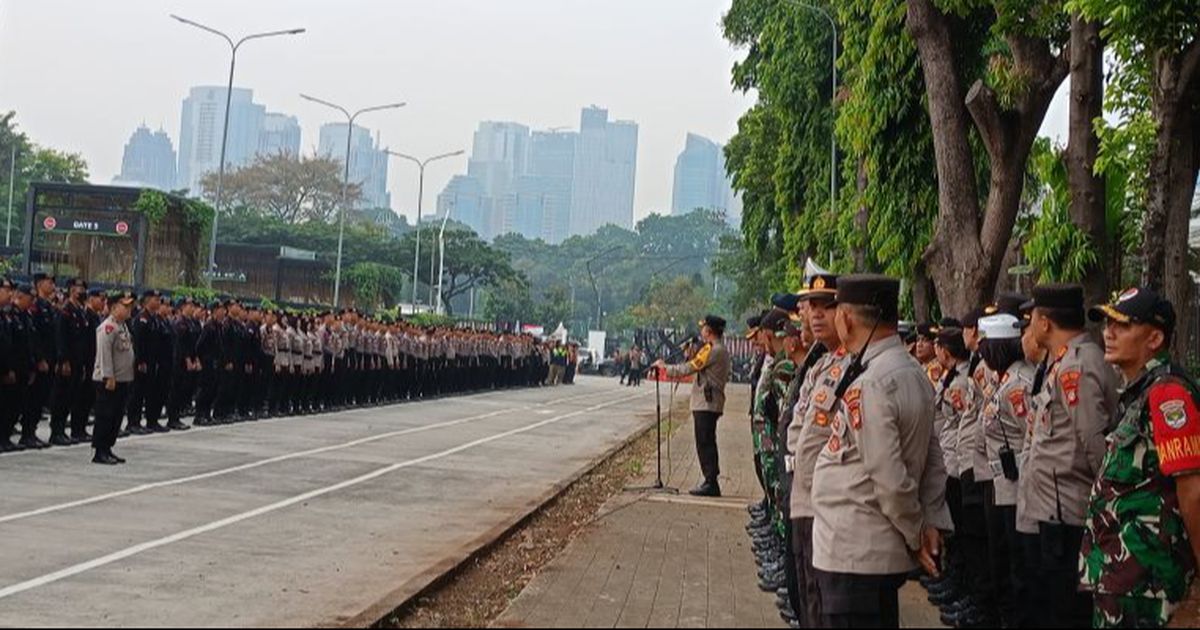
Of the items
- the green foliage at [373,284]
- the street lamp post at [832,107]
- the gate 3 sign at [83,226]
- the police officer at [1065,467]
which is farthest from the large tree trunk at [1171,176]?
the green foliage at [373,284]

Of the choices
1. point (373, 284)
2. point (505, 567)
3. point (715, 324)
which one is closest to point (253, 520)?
point (505, 567)

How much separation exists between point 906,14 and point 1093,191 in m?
4.25

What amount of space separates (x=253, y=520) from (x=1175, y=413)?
315 inches

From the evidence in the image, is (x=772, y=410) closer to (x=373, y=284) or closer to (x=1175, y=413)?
(x=1175, y=413)

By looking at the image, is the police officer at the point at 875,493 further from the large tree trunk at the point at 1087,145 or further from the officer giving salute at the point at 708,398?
the officer giving salute at the point at 708,398

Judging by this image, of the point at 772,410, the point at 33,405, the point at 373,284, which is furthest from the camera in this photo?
the point at 373,284

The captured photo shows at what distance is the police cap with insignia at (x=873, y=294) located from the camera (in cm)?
573

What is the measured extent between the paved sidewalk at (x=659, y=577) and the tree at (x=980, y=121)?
10.3 ft

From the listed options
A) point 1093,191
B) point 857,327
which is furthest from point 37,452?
point 857,327

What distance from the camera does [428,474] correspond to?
16.5 metres

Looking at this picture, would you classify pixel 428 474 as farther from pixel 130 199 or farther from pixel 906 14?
pixel 130 199

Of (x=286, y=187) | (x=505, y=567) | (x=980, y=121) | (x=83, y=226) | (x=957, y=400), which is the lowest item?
(x=505, y=567)

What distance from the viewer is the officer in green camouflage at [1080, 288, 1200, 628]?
5.61 meters

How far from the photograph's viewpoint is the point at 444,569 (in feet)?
31.1
